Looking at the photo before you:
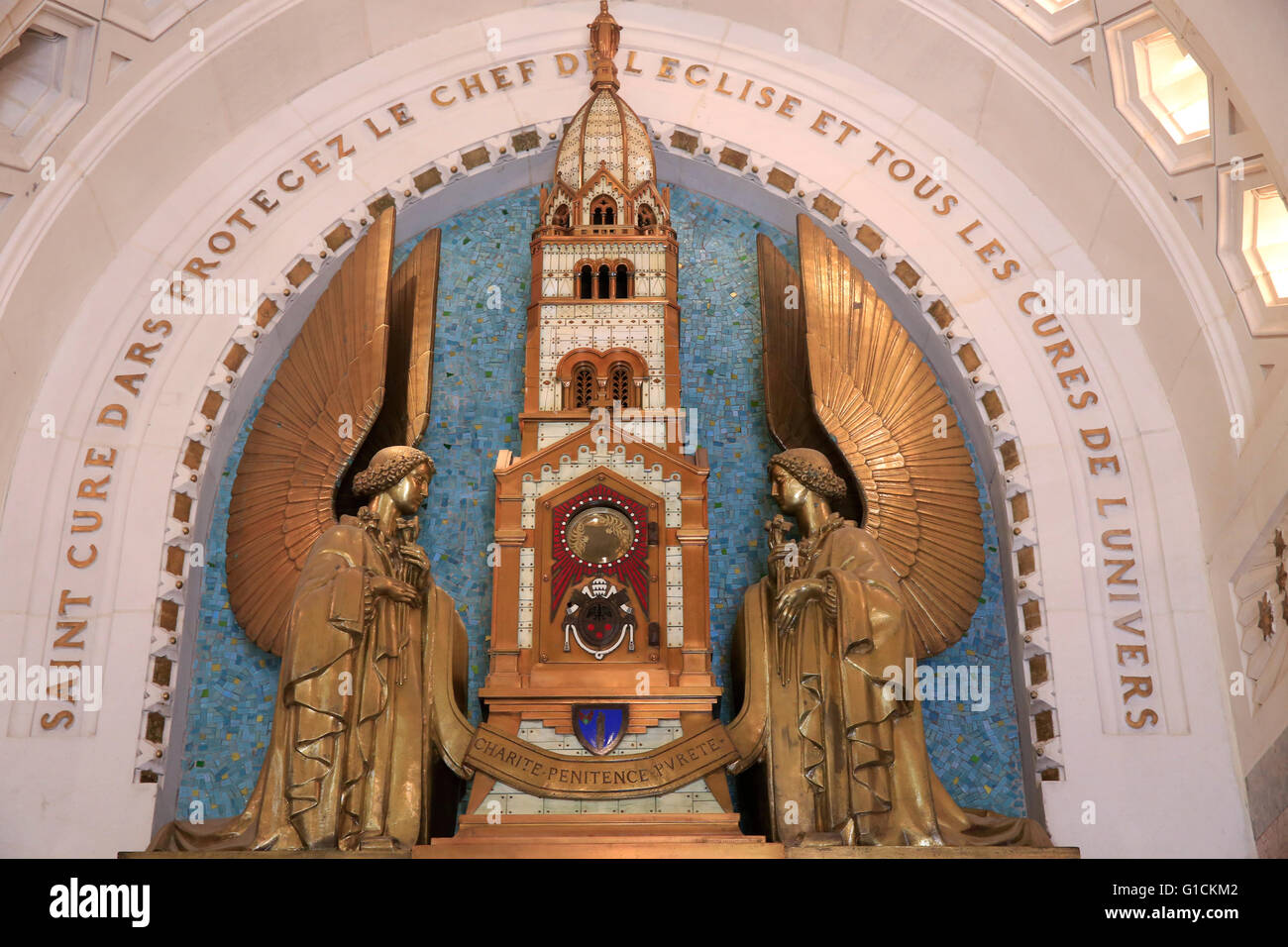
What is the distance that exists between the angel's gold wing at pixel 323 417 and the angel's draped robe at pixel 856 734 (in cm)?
244

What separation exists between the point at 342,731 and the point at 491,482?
2.04 meters

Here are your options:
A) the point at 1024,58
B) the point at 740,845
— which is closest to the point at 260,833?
the point at 740,845

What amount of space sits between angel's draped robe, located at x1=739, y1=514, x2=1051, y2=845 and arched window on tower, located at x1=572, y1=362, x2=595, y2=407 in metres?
1.60

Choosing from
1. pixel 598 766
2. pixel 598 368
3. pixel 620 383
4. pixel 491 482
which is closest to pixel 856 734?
pixel 598 766

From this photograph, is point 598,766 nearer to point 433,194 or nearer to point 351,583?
point 351,583

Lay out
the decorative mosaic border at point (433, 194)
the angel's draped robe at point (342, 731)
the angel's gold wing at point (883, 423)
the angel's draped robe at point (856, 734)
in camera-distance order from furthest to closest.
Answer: the angel's gold wing at point (883, 423), the decorative mosaic border at point (433, 194), the angel's draped robe at point (856, 734), the angel's draped robe at point (342, 731)

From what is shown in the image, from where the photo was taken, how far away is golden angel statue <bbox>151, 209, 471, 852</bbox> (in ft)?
22.0

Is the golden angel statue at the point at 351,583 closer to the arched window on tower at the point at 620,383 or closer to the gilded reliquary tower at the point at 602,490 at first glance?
the gilded reliquary tower at the point at 602,490

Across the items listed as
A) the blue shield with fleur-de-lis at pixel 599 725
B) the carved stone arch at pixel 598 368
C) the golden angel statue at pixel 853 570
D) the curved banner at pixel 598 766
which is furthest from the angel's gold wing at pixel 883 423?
the blue shield with fleur-de-lis at pixel 599 725

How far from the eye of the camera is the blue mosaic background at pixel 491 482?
7707 millimetres

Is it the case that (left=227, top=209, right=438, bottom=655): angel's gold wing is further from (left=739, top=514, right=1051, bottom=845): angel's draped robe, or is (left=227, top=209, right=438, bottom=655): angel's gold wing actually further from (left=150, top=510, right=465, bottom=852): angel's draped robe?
Result: (left=739, top=514, right=1051, bottom=845): angel's draped robe

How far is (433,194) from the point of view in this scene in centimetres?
894

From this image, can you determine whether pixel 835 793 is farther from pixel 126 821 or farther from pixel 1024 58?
pixel 1024 58

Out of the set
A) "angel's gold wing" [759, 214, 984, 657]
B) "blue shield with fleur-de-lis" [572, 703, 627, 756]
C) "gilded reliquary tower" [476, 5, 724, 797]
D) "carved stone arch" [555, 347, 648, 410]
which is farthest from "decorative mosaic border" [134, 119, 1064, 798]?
"blue shield with fleur-de-lis" [572, 703, 627, 756]
